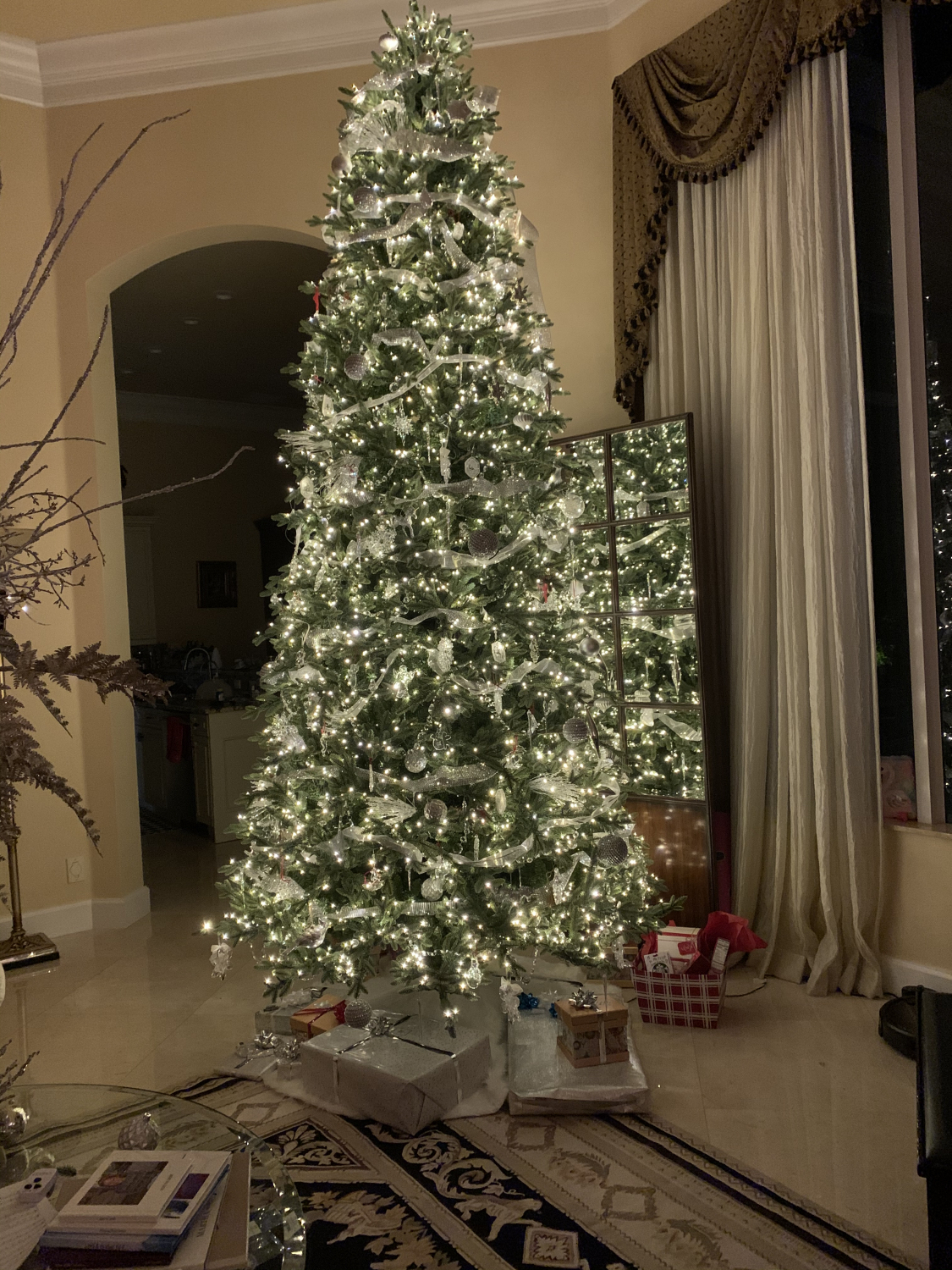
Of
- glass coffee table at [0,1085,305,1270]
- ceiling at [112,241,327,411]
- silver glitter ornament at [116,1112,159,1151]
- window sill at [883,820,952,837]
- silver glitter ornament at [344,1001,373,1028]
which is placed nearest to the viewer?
glass coffee table at [0,1085,305,1270]

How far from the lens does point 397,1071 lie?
2555 millimetres

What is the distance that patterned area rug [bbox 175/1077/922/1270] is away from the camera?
2016 millimetres

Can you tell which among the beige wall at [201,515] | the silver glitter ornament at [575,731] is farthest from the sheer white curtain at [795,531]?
the beige wall at [201,515]

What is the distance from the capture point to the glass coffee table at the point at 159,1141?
60.1 inches

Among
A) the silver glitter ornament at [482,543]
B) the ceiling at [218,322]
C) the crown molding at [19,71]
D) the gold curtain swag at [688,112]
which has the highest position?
the crown molding at [19,71]

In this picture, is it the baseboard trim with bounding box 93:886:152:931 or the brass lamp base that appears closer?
the brass lamp base

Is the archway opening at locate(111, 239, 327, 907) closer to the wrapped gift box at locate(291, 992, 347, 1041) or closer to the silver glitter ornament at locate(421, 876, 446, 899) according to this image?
the wrapped gift box at locate(291, 992, 347, 1041)

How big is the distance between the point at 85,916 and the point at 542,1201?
9.69 ft

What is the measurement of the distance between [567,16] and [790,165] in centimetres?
132

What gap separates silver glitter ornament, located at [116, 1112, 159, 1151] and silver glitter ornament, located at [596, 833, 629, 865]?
144cm

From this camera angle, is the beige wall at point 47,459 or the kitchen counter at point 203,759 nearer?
the beige wall at point 47,459

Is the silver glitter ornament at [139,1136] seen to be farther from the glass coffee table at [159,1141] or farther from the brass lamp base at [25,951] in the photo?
the brass lamp base at [25,951]

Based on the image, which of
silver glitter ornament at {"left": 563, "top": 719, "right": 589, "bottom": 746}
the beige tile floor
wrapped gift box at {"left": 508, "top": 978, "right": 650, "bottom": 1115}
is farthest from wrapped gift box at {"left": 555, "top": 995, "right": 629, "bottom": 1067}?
silver glitter ornament at {"left": 563, "top": 719, "right": 589, "bottom": 746}

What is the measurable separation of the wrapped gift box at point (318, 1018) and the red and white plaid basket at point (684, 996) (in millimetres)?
964
